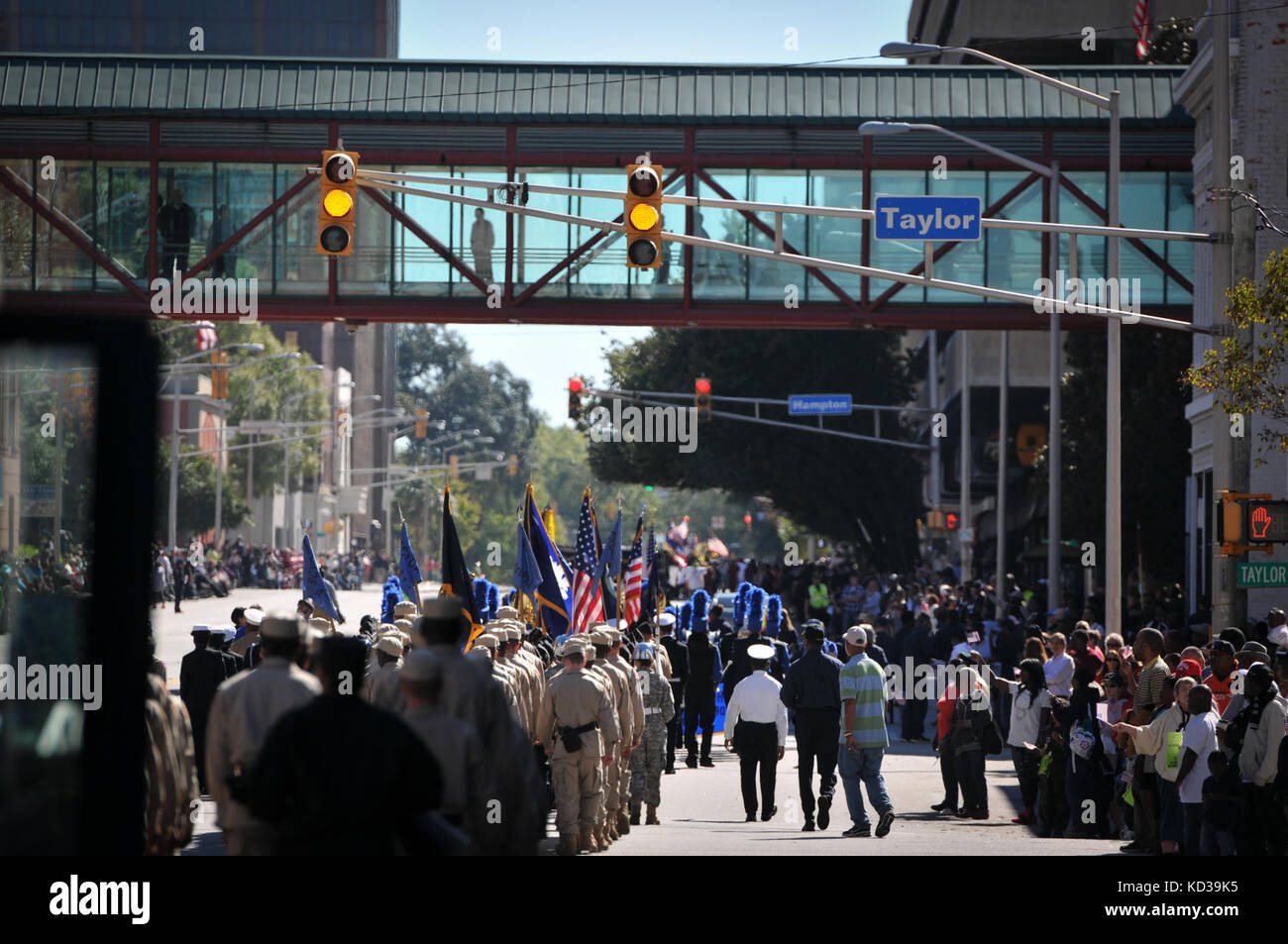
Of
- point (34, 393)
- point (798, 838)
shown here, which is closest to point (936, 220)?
point (798, 838)

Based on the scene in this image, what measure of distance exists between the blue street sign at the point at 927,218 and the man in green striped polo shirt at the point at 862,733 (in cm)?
Result: 524

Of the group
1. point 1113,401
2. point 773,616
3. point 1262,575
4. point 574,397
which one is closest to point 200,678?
point 1262,575

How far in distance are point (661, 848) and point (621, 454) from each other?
46.7 metres

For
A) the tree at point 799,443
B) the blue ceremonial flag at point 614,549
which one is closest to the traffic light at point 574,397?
the tree at point 799,443

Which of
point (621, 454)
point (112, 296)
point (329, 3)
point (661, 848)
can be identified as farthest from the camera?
point (329, 3)

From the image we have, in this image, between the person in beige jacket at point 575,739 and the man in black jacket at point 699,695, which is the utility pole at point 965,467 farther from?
the person in beige jacket at point 575,739

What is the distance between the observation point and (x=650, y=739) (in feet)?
59.2

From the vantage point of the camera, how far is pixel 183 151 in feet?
112

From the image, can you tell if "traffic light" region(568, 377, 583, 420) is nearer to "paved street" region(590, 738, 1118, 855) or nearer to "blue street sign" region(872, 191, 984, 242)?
"paved street" region(590, 738, 1118, 855)

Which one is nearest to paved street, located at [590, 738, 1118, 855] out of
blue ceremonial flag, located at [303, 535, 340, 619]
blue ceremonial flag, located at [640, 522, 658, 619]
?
blue ceremonial flag, located at [303, 535, 340, 619]

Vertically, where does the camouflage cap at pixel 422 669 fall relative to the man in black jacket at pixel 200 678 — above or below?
above

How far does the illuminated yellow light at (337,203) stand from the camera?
58.1 ft

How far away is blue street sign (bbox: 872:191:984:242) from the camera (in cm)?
2025
